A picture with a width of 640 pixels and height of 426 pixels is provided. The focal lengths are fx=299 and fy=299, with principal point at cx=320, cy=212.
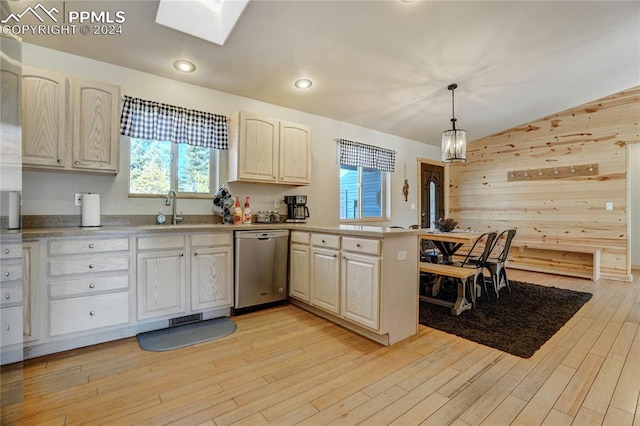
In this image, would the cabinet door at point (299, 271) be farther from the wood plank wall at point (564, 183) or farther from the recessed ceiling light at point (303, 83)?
the wood plank wall at point (564, 183)

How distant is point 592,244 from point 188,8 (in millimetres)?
6598

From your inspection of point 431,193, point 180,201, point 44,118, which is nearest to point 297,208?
point 180,201

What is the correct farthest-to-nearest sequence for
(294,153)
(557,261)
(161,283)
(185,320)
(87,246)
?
(557,261), (294,153), (185,320), (161,283), (87,246)

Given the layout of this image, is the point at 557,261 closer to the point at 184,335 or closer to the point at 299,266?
the point at 299,266

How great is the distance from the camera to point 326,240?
296 cm

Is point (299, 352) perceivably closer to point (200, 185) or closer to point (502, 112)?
point (200, 185)

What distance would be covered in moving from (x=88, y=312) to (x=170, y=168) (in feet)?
5.20

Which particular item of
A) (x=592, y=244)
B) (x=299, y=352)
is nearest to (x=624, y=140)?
(x=592, y=244)

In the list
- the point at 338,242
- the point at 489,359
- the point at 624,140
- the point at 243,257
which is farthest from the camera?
the point at 624,140

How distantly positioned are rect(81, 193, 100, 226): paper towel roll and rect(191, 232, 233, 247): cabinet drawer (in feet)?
2.77

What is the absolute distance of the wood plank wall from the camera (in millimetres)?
4801

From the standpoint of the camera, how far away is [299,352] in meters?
2.37

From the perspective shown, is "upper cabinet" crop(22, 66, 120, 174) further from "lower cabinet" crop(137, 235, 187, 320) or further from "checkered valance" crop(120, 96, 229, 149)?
"lower cabinet" crop(137, 235, 187, 320)

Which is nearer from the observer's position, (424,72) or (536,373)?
(536,373)
